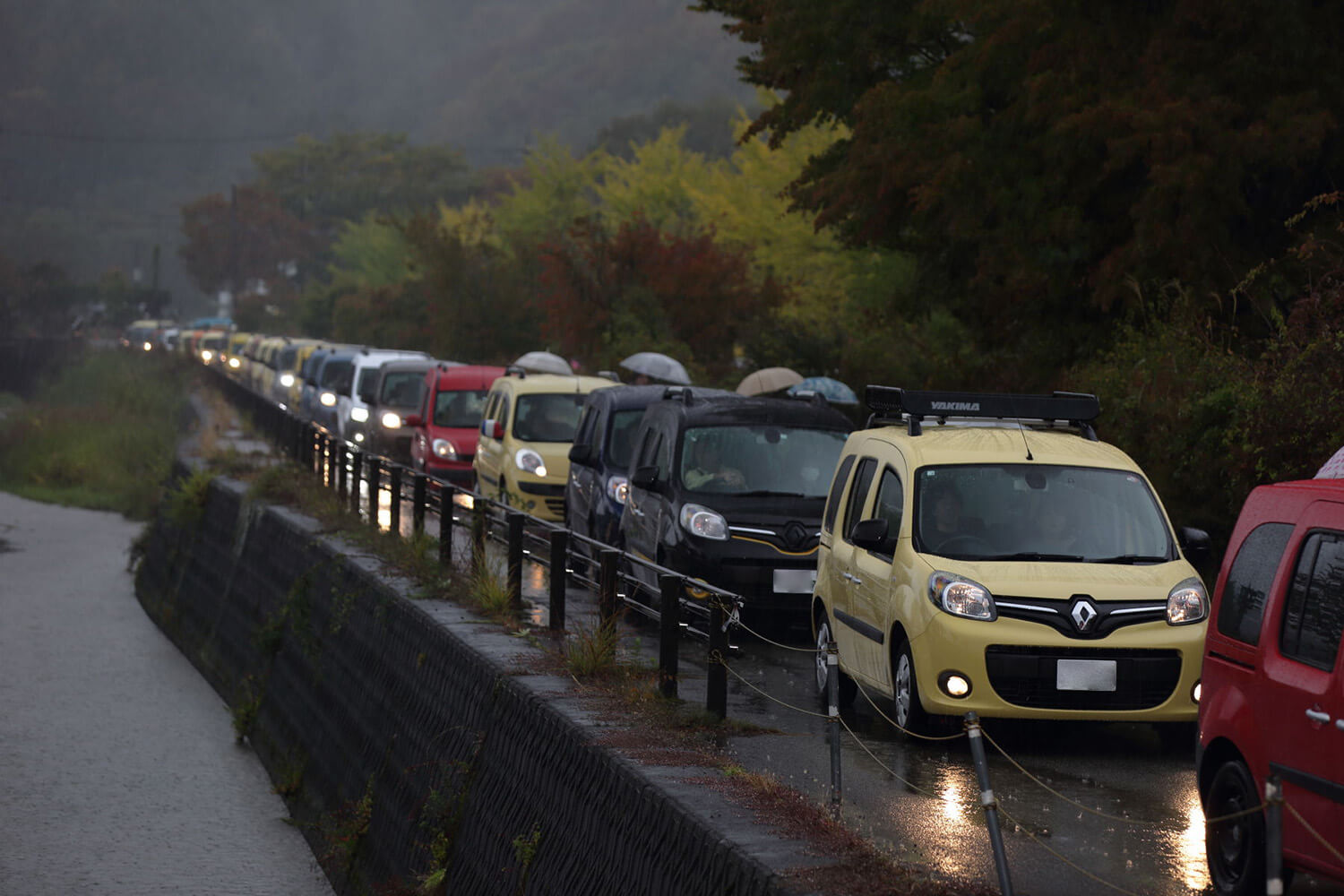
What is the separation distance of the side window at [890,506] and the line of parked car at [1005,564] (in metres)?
0.02

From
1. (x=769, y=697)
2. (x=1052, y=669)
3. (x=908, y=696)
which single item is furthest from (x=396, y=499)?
(x=1052, y=669)

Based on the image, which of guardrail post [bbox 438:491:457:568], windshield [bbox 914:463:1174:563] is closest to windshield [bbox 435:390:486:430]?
guardrail post [bbox 438:491:457:568]

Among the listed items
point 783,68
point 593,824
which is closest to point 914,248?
point 783,68

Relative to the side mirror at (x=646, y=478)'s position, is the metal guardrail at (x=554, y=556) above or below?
below

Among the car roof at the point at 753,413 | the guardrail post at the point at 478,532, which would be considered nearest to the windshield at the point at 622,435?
the car roof at the point at 753,413

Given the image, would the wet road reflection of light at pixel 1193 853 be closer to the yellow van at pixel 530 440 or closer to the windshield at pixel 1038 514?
the windshield at pixel 1038 514

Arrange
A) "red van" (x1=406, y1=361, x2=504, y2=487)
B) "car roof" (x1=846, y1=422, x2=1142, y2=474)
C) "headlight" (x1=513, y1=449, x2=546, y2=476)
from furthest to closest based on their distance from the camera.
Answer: "red van" (x1=406, y1=361, x2=504, y2=487), "headlight" (x1=513, y1=449, x2=546, y2=476), "car roof" (x1=846, y1=422, x2=1142, y2=474)

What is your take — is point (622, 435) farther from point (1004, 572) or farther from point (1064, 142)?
point (1004, 572)

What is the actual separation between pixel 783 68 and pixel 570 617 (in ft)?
37.3

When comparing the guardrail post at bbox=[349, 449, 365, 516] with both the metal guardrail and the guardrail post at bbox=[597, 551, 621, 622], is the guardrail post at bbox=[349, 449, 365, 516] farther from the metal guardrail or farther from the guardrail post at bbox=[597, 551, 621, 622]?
the guardrail post at bbox=[597, 551, 621, 622]

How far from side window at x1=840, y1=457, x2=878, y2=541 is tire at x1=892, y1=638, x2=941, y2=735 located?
124 centimetres

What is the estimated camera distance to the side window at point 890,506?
9.88 meters

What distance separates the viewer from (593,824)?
812 cm

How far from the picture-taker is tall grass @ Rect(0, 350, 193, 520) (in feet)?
155
